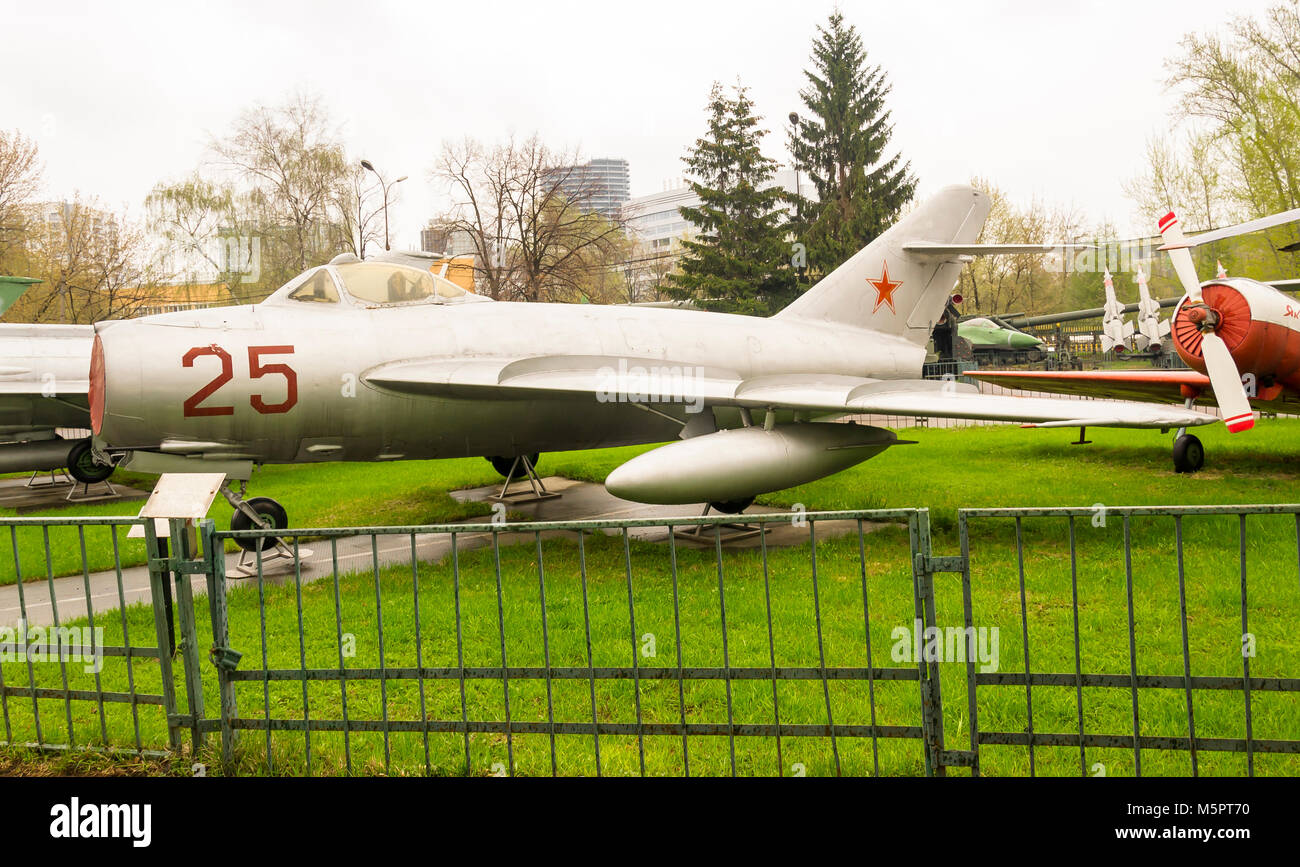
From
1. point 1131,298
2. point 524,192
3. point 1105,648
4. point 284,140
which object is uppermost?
point 284,140

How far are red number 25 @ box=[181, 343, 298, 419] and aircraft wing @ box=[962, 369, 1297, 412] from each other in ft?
31.4

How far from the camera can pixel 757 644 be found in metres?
5.64

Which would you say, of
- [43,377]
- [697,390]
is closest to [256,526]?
[697,390]

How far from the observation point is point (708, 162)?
39.0 m

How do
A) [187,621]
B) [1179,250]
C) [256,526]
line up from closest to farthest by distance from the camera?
1. [187,621]
2. [256,526]
3. [1179,250]

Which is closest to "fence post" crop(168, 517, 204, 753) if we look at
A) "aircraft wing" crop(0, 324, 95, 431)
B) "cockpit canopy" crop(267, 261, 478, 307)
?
"cockpit canopy" crop(267, 261, 478, 307)

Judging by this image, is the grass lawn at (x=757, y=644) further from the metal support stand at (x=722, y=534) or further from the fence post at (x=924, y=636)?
the metal support stand at (x=722, y=534)

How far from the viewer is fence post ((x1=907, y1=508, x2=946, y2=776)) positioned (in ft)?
10.6

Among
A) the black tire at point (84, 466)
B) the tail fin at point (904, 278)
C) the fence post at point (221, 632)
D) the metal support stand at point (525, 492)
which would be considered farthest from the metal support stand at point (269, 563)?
the black tire at point (84, 466)

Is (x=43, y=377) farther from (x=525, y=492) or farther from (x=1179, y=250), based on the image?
(x=1179, y=250)

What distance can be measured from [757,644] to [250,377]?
566 centimetres
